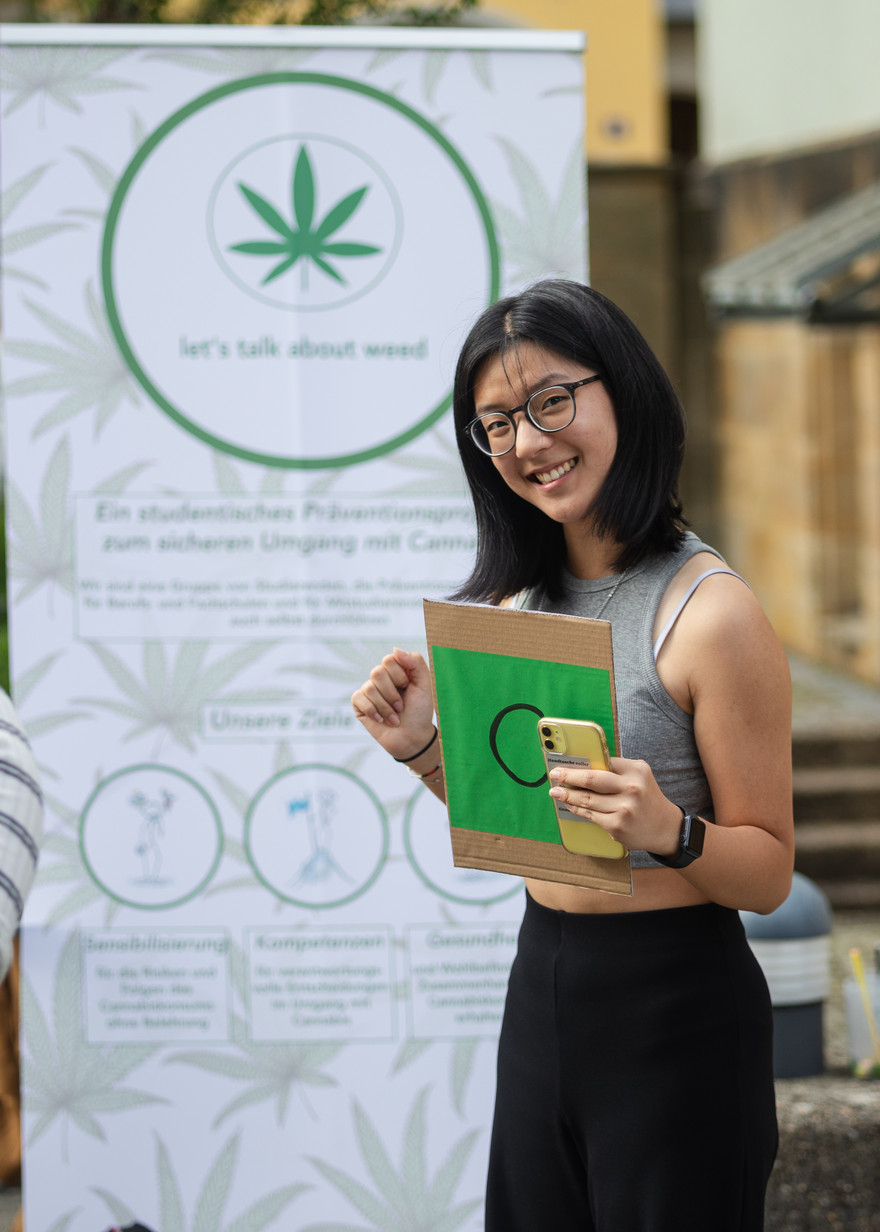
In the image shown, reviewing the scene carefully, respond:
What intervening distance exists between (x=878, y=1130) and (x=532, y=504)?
2.11m

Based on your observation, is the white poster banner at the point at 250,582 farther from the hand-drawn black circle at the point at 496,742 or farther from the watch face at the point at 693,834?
the watch face at the point at 693,834

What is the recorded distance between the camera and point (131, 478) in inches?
104

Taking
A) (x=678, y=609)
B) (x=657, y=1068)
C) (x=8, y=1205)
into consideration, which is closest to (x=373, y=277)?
(x=678, y=609)

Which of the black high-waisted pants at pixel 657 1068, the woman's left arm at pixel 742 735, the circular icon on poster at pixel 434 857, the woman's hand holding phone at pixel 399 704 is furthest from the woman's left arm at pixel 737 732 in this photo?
the circular icon on poster at pixel 434 857

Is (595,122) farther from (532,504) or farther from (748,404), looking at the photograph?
(532,504)

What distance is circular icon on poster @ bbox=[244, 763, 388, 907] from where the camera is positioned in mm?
2668

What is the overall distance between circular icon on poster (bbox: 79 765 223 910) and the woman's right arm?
0.91m

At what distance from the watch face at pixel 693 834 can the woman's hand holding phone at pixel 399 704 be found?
1.57 feet

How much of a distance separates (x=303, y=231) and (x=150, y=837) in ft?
4.03

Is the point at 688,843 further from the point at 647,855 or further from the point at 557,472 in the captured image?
the point at 557,472

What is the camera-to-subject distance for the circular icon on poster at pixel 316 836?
8.75 feet

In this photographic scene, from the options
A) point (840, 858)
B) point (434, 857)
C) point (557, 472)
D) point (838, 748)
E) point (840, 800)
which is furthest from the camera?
point (838, 748)

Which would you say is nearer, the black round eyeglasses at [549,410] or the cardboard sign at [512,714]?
the cardboard sign at [512,714]

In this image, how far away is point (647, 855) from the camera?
1630mm
